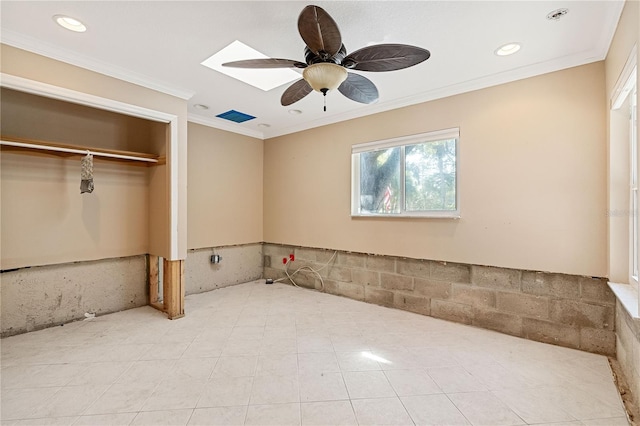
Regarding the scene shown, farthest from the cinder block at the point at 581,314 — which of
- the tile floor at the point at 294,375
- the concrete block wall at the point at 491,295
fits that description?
the tile floor at the point at 294,375

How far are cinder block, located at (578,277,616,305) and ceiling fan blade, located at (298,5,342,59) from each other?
2837 mm

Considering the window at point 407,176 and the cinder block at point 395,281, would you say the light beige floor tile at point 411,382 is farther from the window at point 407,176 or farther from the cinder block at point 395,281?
the window at point 407,176

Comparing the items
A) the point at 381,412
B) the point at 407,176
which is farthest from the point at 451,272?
the point at 381,412

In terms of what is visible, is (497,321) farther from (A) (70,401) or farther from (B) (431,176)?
(A) (70,401)

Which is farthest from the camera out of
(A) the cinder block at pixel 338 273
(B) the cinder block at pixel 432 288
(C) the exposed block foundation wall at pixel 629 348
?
(A) the cinder block at pixel 338 273

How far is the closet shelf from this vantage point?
257 centimetres

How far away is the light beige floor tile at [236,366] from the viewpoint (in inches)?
83.3

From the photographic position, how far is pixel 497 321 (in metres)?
2.91

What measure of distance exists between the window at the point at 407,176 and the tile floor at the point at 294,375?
1.34m

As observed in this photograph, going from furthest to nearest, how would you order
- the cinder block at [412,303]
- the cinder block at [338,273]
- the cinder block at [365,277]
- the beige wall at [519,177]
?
1. the cinder block at [338,273]
2. the cinder block at [365,277]
3. the cinder block at [412,303]
4. the beige wall at [519,177]

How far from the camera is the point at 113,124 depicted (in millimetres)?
3436

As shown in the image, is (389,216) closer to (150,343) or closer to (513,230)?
(513,230)

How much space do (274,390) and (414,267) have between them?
7.19ft

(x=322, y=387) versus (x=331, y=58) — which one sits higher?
(x=331, y=58)
